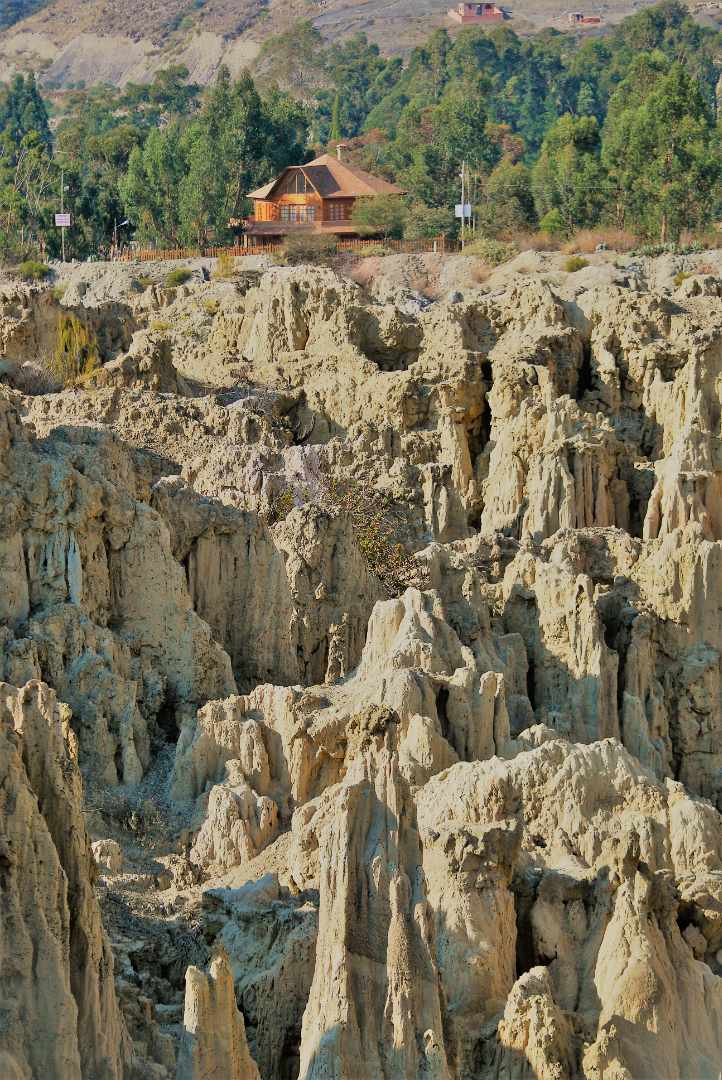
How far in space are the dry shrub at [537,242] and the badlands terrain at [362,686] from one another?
37.6 feet

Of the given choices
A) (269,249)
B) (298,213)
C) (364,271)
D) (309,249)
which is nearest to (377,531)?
(364,271)

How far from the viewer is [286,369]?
56.2 metres

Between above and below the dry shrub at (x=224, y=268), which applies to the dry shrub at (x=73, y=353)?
above

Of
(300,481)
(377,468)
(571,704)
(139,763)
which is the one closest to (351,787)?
(139,763)

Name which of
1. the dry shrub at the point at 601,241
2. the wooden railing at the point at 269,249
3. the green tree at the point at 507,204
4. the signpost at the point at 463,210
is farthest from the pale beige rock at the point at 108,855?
the green tree at the point at 507,204

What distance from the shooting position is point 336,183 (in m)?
92.4

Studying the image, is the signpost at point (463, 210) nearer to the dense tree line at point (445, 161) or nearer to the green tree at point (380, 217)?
the dense tree line at point (445, 161)

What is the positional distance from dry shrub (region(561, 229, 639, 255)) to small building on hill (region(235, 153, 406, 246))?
11.4 meters

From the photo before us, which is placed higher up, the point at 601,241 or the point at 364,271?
the point at 601,241

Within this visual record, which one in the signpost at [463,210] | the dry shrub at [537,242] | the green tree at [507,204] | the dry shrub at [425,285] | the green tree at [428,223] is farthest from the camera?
the signpost at [463,210]

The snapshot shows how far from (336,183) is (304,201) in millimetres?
2582

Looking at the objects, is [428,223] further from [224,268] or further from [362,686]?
[362,686]

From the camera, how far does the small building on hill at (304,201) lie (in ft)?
289

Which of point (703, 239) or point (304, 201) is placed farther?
point (304, 201)
